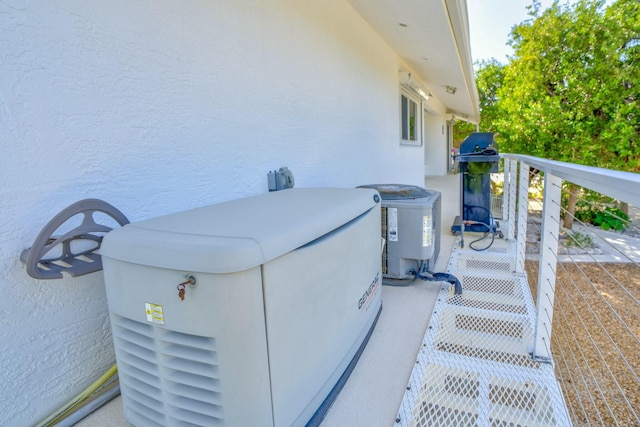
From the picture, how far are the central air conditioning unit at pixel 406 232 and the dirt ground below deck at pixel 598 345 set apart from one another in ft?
2.71

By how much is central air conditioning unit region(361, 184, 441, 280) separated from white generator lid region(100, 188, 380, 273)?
112 cm

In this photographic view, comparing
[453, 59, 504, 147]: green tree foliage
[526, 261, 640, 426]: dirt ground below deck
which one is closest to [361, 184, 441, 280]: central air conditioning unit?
[526, 261, 640, 426]: dirt ground below deck

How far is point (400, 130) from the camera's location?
6.41 m

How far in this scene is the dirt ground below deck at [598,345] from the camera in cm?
244

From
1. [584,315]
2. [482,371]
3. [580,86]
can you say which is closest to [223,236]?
[482,371]

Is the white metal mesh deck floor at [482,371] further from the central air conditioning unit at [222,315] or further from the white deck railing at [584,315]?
the central air conditioning unit at [222,315]

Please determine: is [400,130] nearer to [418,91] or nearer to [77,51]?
[418,91]

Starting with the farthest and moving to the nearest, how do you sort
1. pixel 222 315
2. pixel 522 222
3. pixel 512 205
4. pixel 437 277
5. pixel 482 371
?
pixel 512 205
pixel 522 222
pixel 437 277
pixel 482 371
pixel 222 315

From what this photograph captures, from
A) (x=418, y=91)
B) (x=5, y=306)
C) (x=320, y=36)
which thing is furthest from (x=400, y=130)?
(x=5, y=306)

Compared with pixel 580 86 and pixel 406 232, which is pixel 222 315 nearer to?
pixel 406 232

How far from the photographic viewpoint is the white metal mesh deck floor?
4.46ft

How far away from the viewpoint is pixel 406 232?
8.07ft

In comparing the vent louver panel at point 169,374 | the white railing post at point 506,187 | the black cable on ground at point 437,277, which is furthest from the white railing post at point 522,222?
the vent louver panel at point 169,374

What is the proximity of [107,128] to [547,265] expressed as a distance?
215cm
